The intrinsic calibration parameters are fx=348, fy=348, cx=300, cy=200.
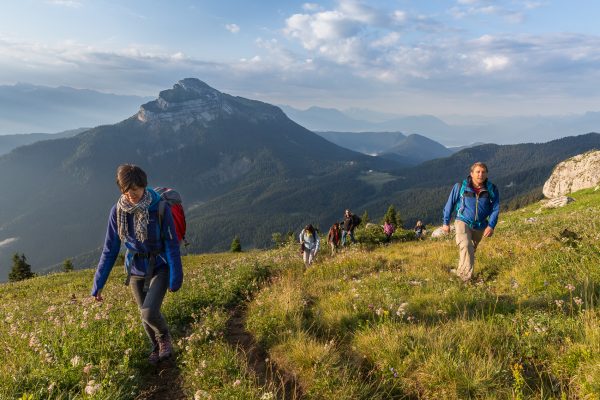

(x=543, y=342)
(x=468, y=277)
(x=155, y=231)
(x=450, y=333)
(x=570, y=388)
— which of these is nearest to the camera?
(x=570, y=388)

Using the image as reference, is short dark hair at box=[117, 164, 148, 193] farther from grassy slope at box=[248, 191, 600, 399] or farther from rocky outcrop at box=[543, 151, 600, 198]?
rocky outcrop at box=[543, 151, 600, 198]

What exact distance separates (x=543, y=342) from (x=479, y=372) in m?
1.18

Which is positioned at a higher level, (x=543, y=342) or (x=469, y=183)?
(x=469, y=183)

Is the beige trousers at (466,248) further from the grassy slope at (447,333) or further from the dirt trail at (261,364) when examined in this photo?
the dirt trail at (261,364)

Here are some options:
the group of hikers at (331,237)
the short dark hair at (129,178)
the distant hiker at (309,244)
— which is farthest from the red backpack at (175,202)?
the distant hiker at (309,244)

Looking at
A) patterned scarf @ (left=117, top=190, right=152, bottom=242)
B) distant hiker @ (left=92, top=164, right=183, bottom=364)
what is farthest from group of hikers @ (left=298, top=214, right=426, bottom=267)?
patterned scarf @ (left=117, top=190, right=152, bottom=242)

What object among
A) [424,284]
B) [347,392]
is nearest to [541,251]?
[424,284]

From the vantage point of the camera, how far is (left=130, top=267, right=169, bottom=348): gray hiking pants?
510 centimetres

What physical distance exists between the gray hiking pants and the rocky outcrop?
57.4 meters

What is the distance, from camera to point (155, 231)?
16.6 ft

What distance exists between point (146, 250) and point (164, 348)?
1.58 m

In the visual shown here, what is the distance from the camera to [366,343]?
4715 mm

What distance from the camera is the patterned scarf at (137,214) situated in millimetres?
4895

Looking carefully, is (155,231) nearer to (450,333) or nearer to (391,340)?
(391,340)
